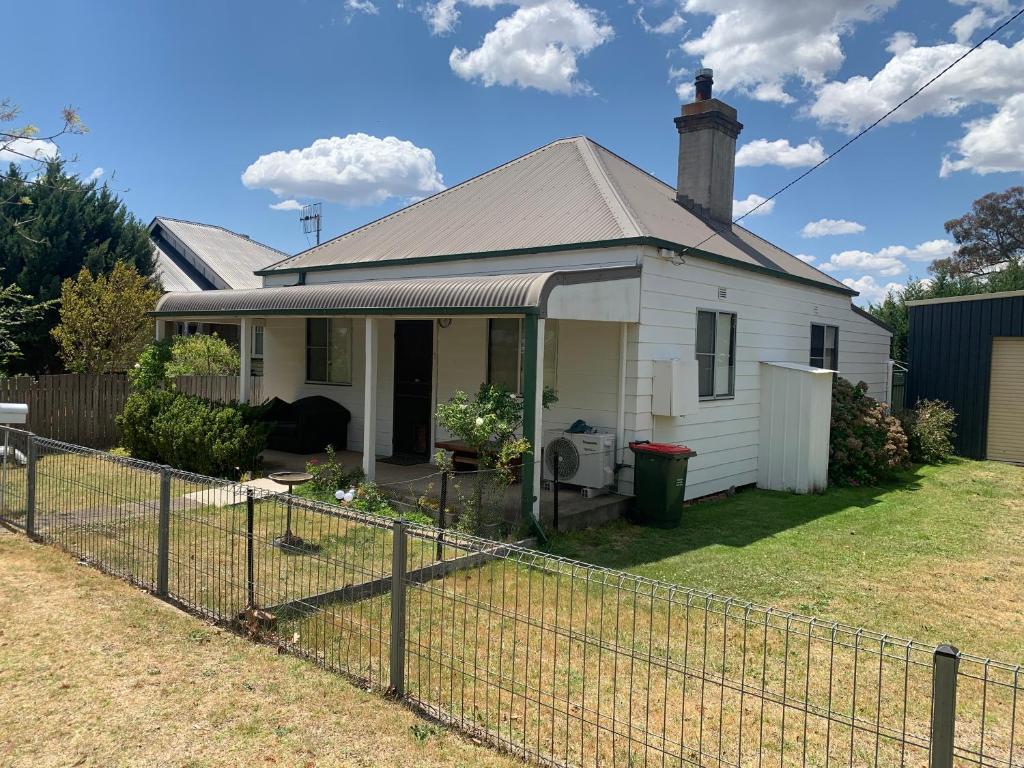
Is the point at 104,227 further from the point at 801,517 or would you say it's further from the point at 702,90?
the point at 801,517

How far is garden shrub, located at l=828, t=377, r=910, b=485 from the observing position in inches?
481

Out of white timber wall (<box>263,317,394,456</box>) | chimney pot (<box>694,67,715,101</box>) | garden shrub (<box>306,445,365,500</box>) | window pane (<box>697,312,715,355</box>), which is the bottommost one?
garden shrub (<box>306,445,365,500</box>)

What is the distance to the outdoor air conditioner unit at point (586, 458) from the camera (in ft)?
29.2

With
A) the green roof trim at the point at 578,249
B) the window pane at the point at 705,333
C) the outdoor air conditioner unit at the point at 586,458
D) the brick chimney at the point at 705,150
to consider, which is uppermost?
the brick chimney at the point at 705,150

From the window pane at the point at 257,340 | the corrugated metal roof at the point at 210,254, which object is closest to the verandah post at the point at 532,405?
the window pane at the point at 257,340

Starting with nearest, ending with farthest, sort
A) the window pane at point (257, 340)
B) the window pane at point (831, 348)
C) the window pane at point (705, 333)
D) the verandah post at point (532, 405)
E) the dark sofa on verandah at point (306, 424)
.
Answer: the verandah post at point (532, 405) < the window pane at point (705, 333) < the dark sofa on verandah at point (306, 424) < the window pane at point (831, 348) < the window pane at point (257, 340)

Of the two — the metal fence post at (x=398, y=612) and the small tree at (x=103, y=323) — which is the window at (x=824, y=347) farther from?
the small tree at (x=103, y=323)

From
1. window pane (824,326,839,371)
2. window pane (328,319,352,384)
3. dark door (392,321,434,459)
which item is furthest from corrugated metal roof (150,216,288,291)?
window pane (824,326,839,371)

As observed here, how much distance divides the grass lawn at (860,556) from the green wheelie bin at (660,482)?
0.20 m

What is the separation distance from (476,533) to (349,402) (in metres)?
5.60

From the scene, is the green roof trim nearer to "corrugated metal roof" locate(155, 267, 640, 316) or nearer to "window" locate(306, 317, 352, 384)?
"corrugated metal roof" locate(155, 267, 640, 316)

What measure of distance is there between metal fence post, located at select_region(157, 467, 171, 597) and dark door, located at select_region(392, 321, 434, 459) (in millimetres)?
5842

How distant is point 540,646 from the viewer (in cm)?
391

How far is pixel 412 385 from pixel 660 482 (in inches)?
178
